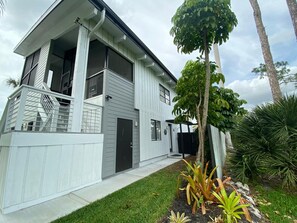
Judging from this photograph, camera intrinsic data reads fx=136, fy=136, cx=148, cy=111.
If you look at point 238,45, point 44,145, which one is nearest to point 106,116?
point 44,145

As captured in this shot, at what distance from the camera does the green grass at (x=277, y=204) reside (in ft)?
8.49

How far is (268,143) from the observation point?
12.7 feet

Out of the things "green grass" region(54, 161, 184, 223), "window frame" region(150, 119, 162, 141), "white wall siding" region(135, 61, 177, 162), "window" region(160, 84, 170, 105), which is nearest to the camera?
"green grass" region(54, 161, 184, 223)

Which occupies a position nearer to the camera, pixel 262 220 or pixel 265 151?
pixel 262 220

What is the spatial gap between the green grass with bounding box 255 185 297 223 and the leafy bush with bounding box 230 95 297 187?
316 millimetres

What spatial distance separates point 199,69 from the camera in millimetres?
5066

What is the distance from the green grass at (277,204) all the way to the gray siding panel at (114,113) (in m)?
4.79

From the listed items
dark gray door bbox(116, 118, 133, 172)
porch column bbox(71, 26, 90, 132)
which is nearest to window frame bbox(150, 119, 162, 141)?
dark gray door bbox(116, 118, 133, 172)

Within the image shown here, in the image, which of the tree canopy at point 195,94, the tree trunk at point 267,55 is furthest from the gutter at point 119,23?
the tree trunk at point 267,55

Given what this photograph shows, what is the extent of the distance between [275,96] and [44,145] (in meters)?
8.66

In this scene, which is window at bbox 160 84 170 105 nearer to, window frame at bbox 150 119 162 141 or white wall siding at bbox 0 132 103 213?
window frame at bbox 150 119 162 141

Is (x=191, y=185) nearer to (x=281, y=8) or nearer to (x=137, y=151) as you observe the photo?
(x=137, y=151)

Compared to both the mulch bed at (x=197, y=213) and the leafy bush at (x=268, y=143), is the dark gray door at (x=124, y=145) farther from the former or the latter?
the leafy bush at (x=268, y=143)

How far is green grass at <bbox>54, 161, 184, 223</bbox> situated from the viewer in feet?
8.46
